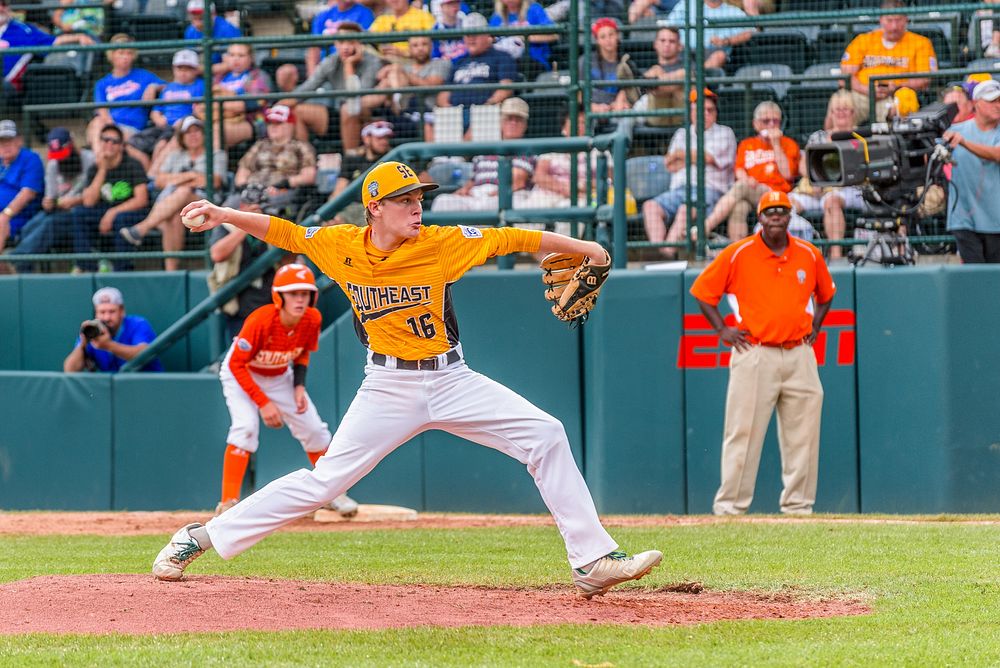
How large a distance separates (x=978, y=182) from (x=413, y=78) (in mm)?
4825

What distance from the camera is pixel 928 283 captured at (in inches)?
406

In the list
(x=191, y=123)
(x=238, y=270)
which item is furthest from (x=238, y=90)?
(x=238, y=270)

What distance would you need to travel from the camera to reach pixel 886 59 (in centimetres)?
1116

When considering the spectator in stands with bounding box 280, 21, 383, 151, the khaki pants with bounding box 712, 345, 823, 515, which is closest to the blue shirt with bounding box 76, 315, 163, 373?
the spectator in stands with bounding box 280, 21, 383, 151

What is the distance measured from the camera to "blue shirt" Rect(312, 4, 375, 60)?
44.3ft

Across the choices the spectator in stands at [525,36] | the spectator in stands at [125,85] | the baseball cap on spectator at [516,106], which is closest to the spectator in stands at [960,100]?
the spectator in stands at [525,36]

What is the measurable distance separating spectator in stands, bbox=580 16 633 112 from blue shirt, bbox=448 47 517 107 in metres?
0.66

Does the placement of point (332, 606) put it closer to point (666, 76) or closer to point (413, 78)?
point (666, 76)

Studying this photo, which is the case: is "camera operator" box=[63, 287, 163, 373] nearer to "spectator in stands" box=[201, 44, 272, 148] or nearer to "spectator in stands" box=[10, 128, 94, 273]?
"spectator in stands" box=[10, 128, 94, 273]

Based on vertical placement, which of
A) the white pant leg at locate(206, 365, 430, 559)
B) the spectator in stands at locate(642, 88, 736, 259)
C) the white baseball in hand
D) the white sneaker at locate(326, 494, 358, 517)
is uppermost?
the spectator in stands at locate(642, 88, 736, 259)

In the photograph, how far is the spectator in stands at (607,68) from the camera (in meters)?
11.8

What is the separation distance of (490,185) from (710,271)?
7.62 ft

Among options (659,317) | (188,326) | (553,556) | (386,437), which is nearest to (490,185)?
(659,317)

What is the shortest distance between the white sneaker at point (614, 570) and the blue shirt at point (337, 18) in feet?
27.2
